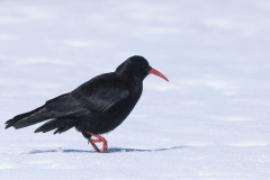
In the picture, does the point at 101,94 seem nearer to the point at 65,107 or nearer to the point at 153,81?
the point at 65,107

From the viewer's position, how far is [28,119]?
10.1 metres

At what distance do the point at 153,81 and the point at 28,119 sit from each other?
8.29 m

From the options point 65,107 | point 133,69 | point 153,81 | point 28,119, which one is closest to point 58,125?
point 65,107

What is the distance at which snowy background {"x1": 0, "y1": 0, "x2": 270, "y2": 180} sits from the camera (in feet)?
30.1

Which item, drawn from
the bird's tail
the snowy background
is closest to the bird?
the bird's tail

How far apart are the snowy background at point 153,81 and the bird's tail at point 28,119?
10.2 inches

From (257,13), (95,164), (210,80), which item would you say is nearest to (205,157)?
(95,164)

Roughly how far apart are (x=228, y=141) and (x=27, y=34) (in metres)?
13.6

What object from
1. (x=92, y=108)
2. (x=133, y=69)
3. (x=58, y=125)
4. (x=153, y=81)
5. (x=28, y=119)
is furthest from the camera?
(x=153, y=81)

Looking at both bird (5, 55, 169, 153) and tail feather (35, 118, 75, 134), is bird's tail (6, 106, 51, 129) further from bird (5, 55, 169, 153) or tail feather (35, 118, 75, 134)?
tail feather (35, 118, 75, 134)

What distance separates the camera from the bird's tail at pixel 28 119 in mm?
10062

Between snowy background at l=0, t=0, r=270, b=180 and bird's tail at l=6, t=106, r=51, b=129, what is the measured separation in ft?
0.85

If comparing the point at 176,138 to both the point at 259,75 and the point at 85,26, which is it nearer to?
the point at 259,75

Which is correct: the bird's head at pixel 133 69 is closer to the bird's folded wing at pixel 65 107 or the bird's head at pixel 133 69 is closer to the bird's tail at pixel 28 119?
the bird's folded wing at pixel 65 107
